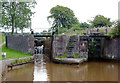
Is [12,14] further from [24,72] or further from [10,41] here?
[24,72]

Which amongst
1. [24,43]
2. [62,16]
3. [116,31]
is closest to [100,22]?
[116,31]

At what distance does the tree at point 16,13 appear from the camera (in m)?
24.6

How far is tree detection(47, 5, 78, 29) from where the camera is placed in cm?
4392

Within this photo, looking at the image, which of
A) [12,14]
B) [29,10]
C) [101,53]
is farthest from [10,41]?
[101,53]

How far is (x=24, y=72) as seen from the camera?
14898 millimetres

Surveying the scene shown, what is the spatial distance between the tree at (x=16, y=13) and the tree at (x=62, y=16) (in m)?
17.7

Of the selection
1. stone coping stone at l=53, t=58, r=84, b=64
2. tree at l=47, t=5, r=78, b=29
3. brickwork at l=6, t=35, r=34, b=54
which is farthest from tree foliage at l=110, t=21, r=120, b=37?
tree at l=47, t=5, r=78, b=29

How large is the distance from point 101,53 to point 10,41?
1318 cm

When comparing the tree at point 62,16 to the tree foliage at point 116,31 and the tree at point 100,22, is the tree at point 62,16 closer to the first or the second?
the tree at point 100,22

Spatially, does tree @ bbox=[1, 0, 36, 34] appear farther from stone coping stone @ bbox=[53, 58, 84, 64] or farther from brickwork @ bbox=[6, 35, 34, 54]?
stone coping stone @ bbox=[53, 58, 84, 64]

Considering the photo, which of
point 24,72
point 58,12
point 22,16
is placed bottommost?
point 24,72

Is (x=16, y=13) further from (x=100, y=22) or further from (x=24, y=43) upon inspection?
(x=100, y=22)

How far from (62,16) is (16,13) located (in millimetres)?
20778

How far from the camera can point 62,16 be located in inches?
1751
